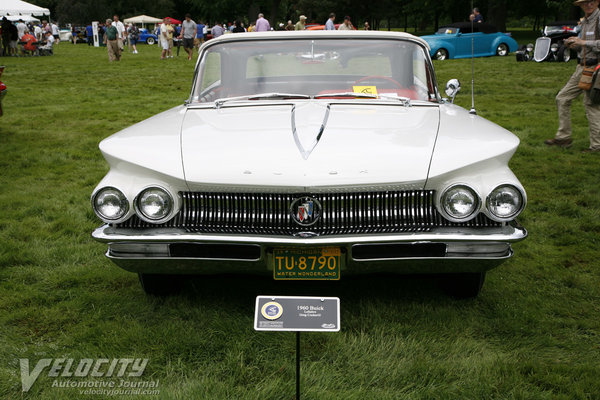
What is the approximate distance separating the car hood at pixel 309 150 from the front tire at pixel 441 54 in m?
19.6

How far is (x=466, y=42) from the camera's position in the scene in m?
21.8

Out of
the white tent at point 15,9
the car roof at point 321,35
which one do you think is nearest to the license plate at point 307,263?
the car roof at point 321,35

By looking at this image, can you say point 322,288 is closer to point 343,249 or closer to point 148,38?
point 343,249

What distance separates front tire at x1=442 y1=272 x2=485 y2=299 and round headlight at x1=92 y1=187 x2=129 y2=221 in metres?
1.70

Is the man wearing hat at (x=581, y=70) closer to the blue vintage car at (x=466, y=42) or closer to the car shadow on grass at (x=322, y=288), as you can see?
the car shadow on grass at (x=322, y=288)

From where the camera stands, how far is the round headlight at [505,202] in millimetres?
2748

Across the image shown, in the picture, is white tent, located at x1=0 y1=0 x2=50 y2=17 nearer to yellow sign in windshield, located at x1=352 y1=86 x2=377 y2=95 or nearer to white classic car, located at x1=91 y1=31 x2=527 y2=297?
yellow sign in windshield, located at x1=352 y1=86 x2=377 y2=95

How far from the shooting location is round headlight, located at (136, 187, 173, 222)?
2783mm

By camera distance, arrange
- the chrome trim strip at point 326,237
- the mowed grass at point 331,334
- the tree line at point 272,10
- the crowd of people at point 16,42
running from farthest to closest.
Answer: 1. the tree line at point 272,10
2. the crowd of people at point 16,42
3. the chrome trim strip at point 326,237
4. the mowed grass at point 331,334

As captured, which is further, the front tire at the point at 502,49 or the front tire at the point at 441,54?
the front tire at the point at 502,49

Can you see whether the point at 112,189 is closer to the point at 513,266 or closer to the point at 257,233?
the point at 257,233

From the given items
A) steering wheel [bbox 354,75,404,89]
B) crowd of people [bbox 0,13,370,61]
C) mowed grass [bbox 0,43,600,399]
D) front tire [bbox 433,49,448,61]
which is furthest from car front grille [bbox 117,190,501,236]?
front tire [bbox 433,49,448,61]

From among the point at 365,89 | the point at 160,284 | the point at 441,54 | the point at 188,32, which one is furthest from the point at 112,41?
the point at 160,284

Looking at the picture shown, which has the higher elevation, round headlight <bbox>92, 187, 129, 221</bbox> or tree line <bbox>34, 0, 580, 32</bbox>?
tree line <bbox>34, 0, 580, 32</bbox>
